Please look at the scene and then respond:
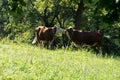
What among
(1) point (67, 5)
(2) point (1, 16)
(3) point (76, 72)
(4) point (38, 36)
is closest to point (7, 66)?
(3) point (76, 72)

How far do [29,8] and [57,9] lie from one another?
424 cm

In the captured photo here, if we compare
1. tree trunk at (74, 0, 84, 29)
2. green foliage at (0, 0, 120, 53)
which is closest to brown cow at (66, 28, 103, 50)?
green foliage at (0, 0, 120, 53)

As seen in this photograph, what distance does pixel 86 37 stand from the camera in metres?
21.3

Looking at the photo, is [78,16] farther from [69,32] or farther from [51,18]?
[69,32]

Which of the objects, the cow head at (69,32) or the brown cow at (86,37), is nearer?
the brown cow at (86,37)

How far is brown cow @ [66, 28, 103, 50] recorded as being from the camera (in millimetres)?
21031

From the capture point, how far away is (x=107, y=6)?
11.8 ft

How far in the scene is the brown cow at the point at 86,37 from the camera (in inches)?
828

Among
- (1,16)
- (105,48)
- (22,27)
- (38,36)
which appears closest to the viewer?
(38,36)

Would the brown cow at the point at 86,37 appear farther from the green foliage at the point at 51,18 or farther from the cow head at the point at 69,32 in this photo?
the green foliage at the point at 51,18

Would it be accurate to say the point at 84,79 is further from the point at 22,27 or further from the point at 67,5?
the point at 22,27

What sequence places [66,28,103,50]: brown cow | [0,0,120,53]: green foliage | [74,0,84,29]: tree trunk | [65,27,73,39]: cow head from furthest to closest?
[0,0,120,53]: green foliage, [74,0,84,29]: tree trunk, [65,27,73,39]: cow head, [66,28,103,50]: brown cow

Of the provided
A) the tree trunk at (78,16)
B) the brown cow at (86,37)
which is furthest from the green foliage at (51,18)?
the brown cow at (86,37)

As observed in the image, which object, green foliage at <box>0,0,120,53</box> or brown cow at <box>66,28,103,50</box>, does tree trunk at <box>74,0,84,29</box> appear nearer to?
green foliage at <box>0,0,120,53</box>
